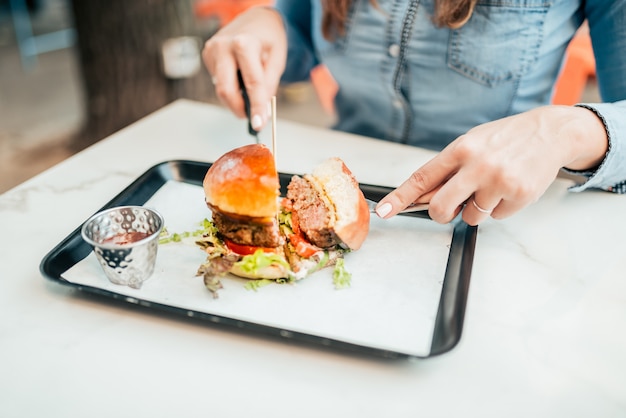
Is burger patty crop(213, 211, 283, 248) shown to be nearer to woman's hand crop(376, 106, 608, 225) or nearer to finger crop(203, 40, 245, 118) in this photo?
woman's hand crop(376, 106, 608, 225)

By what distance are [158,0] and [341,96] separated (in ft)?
6.98

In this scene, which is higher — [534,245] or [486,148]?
[486,148]

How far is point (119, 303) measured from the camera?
126 centimetres

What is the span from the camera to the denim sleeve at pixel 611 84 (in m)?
1.54

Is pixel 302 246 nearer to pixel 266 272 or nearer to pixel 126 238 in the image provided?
pixel 266 272

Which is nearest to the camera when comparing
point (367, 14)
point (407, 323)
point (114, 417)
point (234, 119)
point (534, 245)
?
point (114, 417)

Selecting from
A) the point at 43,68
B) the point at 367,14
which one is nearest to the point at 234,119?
the point at 367,14

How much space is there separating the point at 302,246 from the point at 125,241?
0.46m

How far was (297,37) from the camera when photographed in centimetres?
251

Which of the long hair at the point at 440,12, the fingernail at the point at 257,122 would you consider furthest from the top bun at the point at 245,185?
the long hair at the point at 440,12

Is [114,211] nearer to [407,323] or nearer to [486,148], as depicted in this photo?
[407,323]

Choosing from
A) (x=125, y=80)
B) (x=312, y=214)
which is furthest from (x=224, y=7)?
(x=312, y=214)

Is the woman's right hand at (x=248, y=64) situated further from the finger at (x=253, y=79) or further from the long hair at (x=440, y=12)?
the long hair at (x=440, y=12)

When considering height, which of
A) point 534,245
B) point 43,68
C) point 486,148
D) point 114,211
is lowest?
point 43,68
